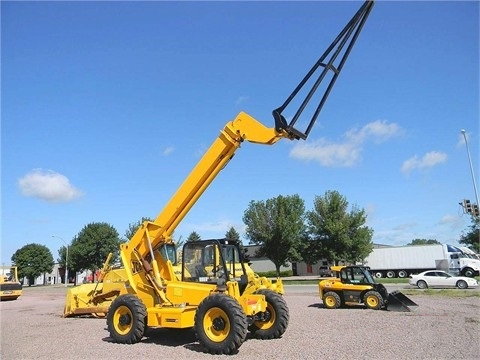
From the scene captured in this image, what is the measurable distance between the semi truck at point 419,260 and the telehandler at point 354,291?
2836 centimetres

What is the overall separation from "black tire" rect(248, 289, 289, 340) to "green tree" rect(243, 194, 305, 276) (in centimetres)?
4290

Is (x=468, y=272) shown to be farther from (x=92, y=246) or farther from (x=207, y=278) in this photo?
(x=92, y=246)

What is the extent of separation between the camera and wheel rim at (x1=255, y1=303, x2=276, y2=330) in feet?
36.0

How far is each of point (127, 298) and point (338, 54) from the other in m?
→ 8.13

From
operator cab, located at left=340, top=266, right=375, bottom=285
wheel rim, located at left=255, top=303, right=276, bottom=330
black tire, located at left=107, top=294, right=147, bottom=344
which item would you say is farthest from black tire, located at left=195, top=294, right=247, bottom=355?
operator cab, located at left=340, top=266, right=375, bottom=285

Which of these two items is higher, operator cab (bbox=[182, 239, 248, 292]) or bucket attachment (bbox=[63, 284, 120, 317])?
operator cab (bbox=[182, 239, 248, 292])

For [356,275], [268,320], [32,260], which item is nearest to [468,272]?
[356,275]

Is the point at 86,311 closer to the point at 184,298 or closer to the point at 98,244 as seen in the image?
the point at 184,298

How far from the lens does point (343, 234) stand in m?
48.8

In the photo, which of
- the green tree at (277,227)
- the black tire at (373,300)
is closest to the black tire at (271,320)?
the black tire at (373,300)

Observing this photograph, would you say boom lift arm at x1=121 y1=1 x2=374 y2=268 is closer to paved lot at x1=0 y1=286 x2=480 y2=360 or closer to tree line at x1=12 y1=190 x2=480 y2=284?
paved lot at x1=0 y1=286 x2=480 y2=360

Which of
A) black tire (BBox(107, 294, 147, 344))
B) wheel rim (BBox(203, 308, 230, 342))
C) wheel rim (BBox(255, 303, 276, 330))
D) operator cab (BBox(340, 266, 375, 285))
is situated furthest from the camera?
operator cab (BBox(340, 266, 375, 285))

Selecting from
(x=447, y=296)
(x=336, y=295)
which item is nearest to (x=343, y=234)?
(x=447, y=296)

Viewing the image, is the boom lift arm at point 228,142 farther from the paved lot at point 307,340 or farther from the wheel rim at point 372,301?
the wheel rim at point 372,301
